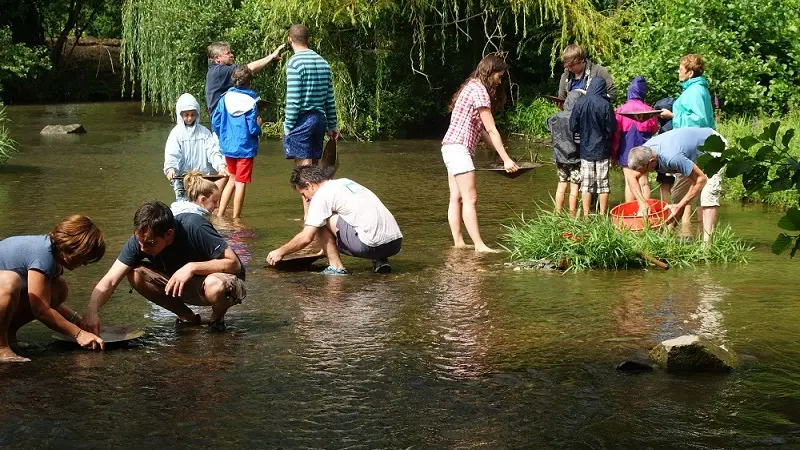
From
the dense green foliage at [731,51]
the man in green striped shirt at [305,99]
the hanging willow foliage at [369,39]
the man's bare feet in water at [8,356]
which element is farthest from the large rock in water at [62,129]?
the man's bare feet in water at [8,356]

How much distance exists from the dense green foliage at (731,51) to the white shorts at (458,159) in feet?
24.3

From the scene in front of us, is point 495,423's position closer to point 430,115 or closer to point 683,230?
point 683,230

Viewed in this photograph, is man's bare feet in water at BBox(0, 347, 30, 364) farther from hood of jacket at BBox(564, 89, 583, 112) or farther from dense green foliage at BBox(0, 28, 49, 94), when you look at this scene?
dense green foliage at BBox(0, 28, 49, 94)

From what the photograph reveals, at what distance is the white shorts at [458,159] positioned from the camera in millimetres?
10352

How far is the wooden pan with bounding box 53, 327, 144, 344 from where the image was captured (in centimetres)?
697

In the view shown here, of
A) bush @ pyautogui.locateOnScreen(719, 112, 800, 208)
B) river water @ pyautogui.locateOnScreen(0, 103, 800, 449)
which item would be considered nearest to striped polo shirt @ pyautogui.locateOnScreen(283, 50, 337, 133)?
river water @ pyautogui.locateOnScreen(0, 103, 800, 449)

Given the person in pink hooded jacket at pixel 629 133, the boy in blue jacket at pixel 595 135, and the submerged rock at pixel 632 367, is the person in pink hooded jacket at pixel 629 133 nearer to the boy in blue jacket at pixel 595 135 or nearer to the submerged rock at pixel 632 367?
the boy in blue jacket at pixel 595 135

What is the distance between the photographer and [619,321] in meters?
7.67

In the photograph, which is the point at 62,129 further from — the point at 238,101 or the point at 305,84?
the point at 305,84

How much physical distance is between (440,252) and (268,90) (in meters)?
12.0

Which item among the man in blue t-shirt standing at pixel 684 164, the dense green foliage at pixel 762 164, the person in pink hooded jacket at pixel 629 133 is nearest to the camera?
the dense green foliage at pixel 762 164

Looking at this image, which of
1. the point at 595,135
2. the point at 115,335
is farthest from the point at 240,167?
the point at 115,335

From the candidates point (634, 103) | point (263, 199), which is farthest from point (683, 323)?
point (263, 199)

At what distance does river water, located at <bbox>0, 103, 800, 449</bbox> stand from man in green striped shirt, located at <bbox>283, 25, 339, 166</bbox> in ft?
3.43
